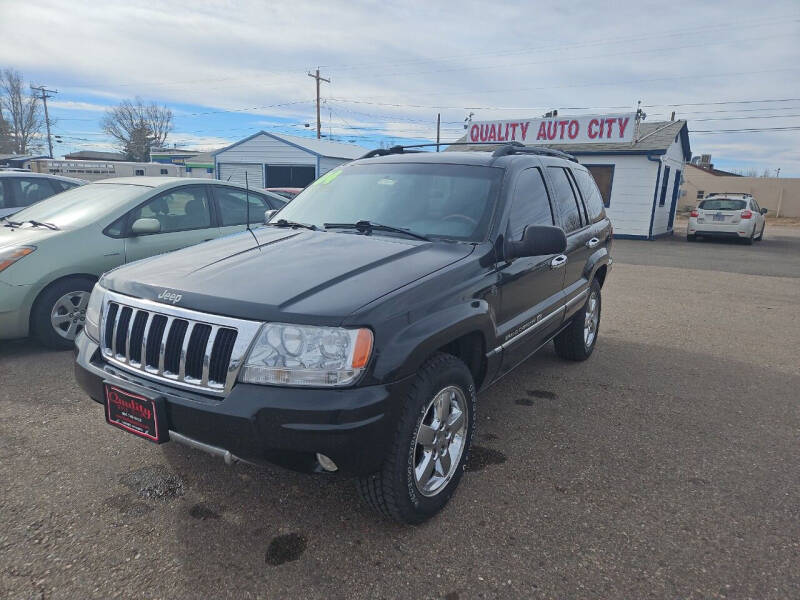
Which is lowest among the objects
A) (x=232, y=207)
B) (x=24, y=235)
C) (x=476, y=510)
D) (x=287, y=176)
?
(x=476, y=510)

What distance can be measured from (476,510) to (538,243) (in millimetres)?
1450

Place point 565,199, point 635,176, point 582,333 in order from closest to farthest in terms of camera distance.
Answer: point 565,199 → point 582,333 → point 635,176

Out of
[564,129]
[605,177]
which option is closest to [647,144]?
[605,177]

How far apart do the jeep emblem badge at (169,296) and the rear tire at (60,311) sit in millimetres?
2942

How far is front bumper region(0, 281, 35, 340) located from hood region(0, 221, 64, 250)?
41cm

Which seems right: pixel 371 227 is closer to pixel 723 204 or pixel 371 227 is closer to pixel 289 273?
pixel 289 273

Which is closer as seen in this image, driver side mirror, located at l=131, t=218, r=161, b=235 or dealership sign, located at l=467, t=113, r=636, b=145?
driver side mirror, located at l=131, t=218, r=161, b=235

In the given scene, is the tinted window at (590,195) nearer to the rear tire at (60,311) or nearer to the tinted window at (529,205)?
the tinted window at (529,205)

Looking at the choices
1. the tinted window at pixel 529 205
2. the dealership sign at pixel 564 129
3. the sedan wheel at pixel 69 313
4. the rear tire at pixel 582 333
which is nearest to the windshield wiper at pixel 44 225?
the sedan wheel at pixel 69 313

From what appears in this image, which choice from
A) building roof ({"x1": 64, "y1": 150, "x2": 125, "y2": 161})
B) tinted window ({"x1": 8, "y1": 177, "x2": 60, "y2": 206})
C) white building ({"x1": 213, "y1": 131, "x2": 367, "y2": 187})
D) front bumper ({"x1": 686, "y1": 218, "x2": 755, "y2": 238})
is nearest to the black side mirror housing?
tinted window ({"x1": 8, "y1": 177, "x2": 60, "y2": 206})

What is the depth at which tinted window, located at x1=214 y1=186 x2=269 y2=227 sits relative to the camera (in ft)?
19.5

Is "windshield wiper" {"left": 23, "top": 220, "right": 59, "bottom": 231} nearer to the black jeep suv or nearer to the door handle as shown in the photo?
the black jeep suv

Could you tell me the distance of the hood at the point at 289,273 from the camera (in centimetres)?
221

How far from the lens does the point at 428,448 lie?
2584mm
